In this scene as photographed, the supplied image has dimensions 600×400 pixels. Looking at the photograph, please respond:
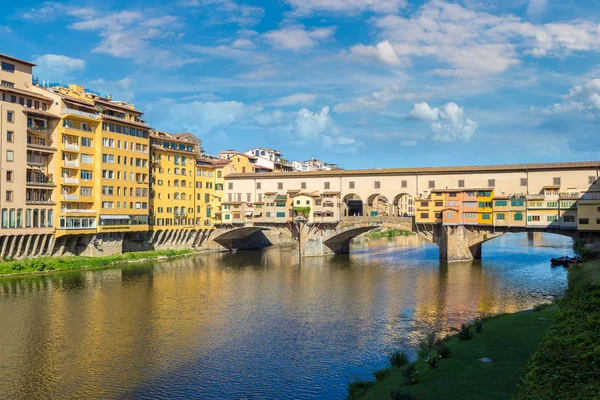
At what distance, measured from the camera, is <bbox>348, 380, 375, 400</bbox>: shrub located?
66.7 feet

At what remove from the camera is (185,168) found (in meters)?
82.5

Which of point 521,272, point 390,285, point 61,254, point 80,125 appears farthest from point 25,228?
point 521,272

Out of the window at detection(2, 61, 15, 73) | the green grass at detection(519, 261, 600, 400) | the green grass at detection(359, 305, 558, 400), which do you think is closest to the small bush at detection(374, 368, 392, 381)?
the green grass at detection(359, 305, 558, 400)

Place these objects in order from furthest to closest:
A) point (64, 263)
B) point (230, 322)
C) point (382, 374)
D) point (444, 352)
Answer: point (64, 263)
point (230, 322)
point (382, 374)
point (444, 352)

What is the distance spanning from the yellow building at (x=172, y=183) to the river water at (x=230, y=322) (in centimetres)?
1518

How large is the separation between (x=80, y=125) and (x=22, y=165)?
927 cm

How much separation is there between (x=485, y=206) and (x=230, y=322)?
42.8 metres

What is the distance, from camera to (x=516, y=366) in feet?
67.4

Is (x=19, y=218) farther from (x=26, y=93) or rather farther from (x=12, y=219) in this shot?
(x=26, y=93)

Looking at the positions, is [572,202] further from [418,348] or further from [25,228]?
[25,228]

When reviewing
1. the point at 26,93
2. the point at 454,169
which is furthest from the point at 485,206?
the point at 26,93

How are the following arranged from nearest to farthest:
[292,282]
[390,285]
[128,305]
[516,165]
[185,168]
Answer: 1. [128,305]
2. [390,285]
3. [292,282]
4. [516,165]
5. [185,168]

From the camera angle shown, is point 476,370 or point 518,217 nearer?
point 476,370

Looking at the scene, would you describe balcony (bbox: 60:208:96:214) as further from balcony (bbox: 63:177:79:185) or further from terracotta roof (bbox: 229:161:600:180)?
terracotta roof (bbox: 229:161:600:180)
